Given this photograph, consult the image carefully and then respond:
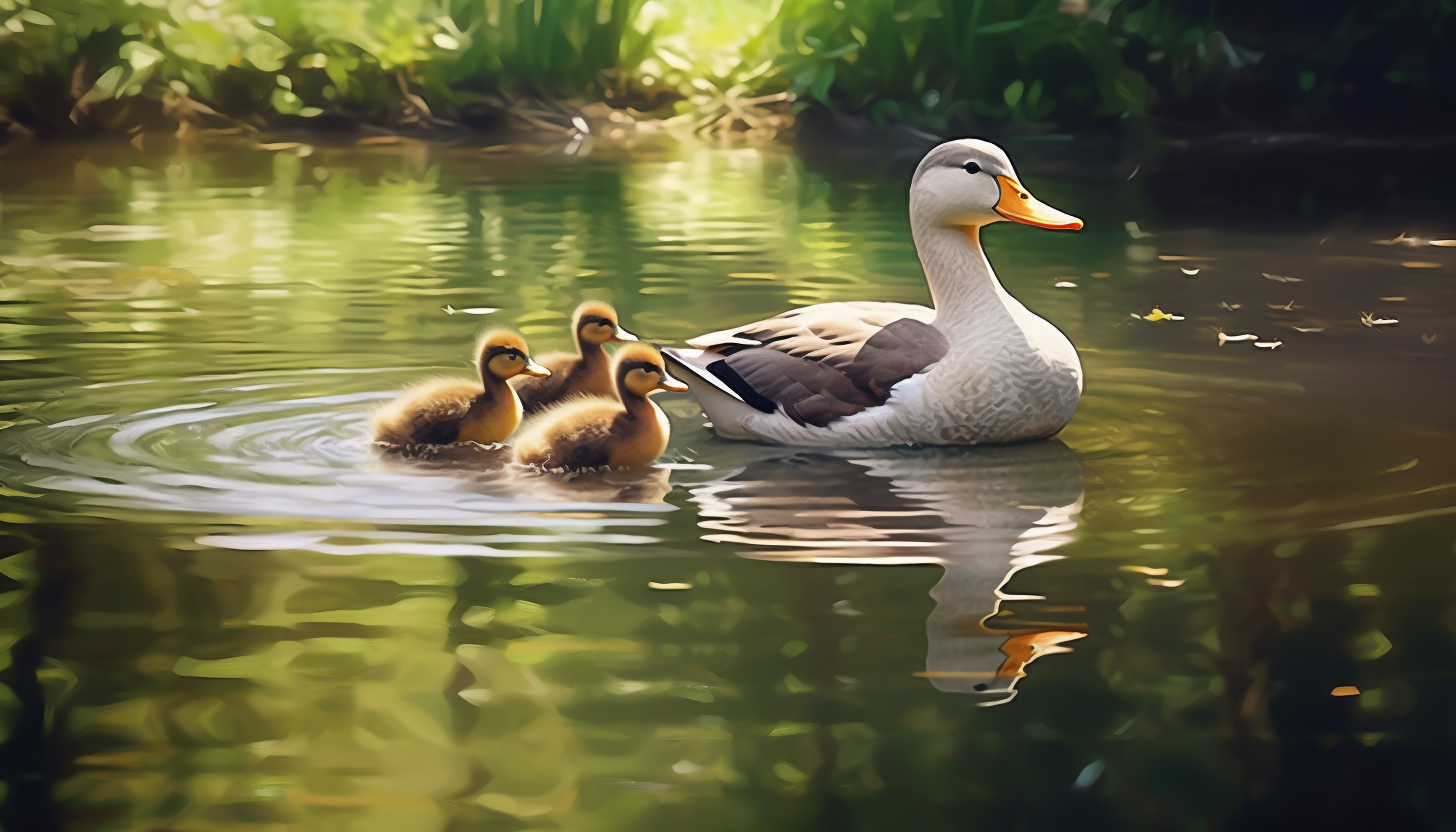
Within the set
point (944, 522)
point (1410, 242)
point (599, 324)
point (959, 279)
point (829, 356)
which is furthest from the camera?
Answer: point (1410, 242)

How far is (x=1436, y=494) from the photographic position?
584 cm

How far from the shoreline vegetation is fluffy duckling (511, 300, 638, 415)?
12920mm

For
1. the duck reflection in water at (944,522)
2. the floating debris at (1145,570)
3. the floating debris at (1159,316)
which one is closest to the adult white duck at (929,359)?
the duck reflection in water at (944,522)

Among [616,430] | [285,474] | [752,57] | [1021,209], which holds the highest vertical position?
[1021,209]

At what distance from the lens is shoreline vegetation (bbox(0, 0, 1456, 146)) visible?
19.2 meters

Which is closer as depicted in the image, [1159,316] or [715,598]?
[715,598]

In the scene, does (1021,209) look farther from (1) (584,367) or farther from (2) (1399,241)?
(2) (1399,241)

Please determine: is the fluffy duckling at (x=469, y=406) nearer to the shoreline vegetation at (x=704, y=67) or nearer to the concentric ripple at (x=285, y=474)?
the concentric ripple at (x=285, y=474)

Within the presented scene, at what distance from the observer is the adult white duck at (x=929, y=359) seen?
6.55 meters

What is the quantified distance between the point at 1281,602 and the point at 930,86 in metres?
16.4

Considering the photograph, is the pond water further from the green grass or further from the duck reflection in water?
the green grass

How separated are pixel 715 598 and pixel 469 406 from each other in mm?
2129

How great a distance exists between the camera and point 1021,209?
6.84 meters

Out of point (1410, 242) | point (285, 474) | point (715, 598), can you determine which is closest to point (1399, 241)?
point (1410, 242)
